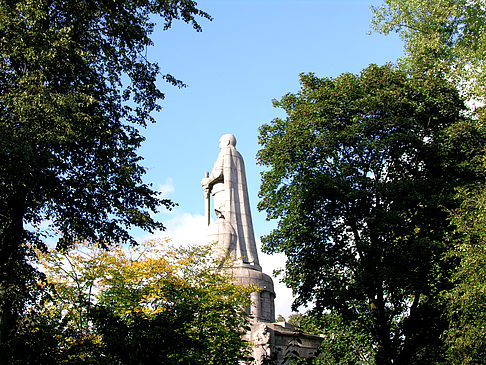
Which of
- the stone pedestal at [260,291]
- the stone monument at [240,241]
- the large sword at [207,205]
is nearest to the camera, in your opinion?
the stone monument at [240,241]

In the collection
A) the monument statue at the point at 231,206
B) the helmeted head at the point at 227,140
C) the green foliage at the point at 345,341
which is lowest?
the green foliage at the point at 345,341

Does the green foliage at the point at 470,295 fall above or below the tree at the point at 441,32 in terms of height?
below

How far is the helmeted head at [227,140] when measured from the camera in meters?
25.0

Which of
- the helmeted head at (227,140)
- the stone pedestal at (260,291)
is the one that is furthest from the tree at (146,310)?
the helmeted head at (227,140)

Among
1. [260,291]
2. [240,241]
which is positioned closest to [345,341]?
[260,291]

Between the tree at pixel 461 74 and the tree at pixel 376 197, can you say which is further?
the tree at pixel 376 197

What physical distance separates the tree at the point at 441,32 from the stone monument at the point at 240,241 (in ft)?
29.9

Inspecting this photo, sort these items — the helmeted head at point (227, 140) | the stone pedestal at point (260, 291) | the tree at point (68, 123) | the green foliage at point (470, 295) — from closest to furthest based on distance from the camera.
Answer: the tree at point (68, 123), the green foliage at point (470, 295), the stone pedestal at point (260, 291), the helmeted head at point (227, 140)

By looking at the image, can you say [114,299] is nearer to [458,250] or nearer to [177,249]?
[177,249]

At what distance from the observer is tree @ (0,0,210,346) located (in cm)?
1102

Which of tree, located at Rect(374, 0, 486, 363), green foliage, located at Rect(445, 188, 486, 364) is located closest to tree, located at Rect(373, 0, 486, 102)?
tree, located at Rect(374, 0, 486, 363)

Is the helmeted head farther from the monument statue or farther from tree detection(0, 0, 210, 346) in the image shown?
tree detection(0, 0, 210, 346)

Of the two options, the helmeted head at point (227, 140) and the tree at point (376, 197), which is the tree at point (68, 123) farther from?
the helmeted head at point (227, 140)

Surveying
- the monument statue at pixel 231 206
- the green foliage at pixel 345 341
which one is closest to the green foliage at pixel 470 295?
the green foliage at pixel 345 341
